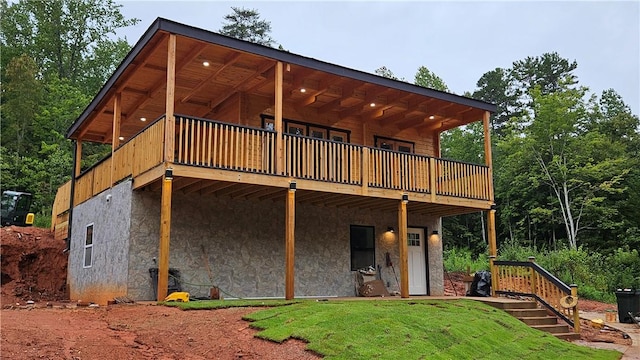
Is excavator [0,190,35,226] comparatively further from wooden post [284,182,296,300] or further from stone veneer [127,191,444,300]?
wooden post [284,182,296,300]

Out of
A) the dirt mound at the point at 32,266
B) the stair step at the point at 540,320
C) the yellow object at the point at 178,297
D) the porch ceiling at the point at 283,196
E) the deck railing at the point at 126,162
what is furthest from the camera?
the dirt mound at the point at 32,266

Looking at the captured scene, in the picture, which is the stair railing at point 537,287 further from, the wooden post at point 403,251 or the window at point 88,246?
the window at point 88,246

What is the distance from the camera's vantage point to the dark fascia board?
1033 centimetres

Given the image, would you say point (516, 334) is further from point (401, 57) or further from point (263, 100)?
point (401, 57)

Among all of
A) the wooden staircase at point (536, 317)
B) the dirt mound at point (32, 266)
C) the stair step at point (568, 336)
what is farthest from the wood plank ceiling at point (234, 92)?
the stair step at point (568, 336)

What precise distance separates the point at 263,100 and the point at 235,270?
4.59 meters

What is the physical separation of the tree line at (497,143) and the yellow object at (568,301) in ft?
60.0

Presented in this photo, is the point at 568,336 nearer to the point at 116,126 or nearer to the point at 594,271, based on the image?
the point at 116,126

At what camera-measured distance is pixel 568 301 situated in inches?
463

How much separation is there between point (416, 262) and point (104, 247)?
9047mm

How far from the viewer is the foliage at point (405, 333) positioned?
6848 millimetres

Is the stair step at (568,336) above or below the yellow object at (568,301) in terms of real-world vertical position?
below

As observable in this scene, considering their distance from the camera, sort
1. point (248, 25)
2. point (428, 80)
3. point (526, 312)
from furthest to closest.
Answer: point (428, 80) < point (248, 25) < point (526, 312)

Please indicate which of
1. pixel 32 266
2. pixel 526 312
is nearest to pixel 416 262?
pixel 526 312
